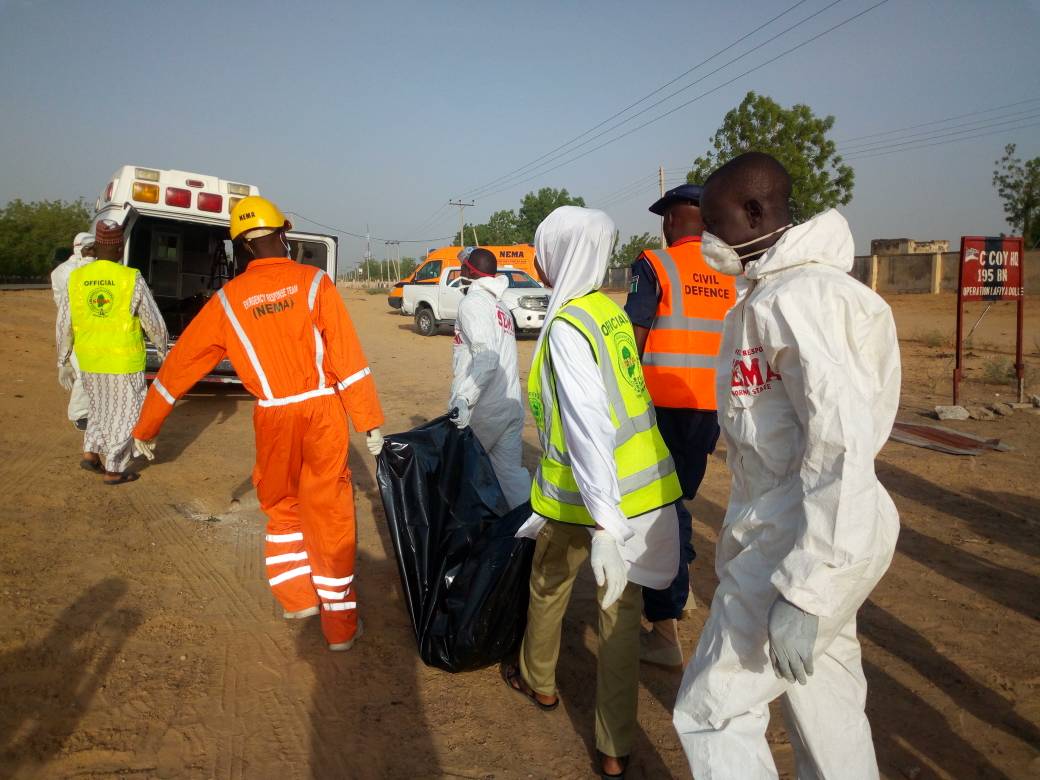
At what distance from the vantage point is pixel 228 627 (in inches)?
135

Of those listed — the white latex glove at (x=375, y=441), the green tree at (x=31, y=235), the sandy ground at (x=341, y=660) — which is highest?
the green tree at (x=31, y=235)

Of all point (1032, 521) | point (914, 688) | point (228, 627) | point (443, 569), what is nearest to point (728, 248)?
point (443, 569)

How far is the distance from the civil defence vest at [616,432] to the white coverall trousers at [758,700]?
0.64 m

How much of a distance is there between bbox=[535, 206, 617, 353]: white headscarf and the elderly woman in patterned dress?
4479 millimetres

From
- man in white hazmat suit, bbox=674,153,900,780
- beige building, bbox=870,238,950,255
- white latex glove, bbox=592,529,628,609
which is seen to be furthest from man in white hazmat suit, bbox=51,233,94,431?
Answer: beige building, bbox=870,238,950,255

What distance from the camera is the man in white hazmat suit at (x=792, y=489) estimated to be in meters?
1.47

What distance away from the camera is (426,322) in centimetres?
1895

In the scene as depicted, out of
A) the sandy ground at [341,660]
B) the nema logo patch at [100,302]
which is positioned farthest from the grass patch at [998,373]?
the nema logo patch at [100,302]

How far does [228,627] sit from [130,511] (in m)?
2.14

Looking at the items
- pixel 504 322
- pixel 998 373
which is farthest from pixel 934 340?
pixel 504 322

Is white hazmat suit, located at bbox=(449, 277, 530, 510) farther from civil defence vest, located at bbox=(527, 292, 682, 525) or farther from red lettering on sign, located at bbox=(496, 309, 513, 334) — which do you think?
civil defence vest, located at bbox=(527, 292, 682, 525)

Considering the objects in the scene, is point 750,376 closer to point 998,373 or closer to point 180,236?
point 998,373

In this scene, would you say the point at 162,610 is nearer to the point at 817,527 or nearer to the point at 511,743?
the point at 511,743

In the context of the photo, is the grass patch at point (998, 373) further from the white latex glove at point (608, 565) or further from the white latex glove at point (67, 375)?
the white latex glove at point (67, 375)
